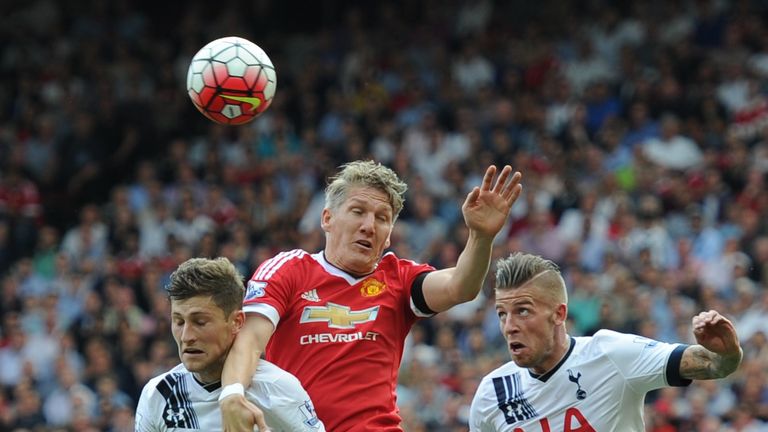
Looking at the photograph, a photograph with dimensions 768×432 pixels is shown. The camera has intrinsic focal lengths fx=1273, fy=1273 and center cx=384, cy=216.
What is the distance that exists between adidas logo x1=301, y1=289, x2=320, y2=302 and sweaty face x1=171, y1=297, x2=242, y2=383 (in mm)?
558

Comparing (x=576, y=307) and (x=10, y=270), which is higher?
(x=10, y=270)

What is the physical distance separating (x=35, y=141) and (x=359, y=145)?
17.0ft

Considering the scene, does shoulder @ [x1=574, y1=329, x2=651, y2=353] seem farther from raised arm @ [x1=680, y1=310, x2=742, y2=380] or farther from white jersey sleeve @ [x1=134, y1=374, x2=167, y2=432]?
white jersey sleeve @ [x1=134, y1=374, x2=167, y2=432]

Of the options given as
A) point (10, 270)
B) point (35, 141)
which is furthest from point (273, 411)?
point (35, 141)

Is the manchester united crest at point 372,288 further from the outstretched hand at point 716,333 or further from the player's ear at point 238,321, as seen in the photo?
the outstretched hand at point 716,333

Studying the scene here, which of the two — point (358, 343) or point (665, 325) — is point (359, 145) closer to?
point (665, 325)

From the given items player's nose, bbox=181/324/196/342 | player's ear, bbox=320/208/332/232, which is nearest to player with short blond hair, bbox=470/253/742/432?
player's ear, bbox=320/208/332/232

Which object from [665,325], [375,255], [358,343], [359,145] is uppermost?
[359,145]

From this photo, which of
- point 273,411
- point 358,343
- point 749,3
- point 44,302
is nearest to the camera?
point 273,411

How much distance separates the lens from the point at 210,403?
630cm

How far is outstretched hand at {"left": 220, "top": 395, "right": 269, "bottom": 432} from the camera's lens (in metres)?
5.86

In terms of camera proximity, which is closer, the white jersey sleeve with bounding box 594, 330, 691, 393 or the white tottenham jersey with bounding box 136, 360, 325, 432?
the white tottenham jersey with bounding box 136, 360, 325, 432

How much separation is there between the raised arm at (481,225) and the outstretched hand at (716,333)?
3.60 ft

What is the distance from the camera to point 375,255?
6781 millimetres
